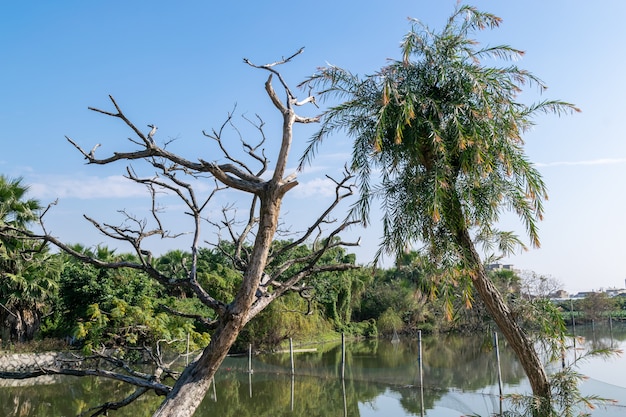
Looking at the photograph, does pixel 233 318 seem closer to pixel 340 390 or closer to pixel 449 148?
pixel 449 148

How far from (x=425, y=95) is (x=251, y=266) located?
334 centimetres

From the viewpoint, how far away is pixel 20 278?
1413 cm

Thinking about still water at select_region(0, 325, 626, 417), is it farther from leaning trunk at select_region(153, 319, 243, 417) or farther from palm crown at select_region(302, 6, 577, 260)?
leaning trunk at select_region(153, 319, 243, 417)

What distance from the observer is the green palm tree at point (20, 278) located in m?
13.5

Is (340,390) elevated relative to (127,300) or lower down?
lower down

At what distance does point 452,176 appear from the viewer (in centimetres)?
602

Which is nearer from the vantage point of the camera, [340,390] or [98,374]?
[98,374]

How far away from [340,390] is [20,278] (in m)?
8.53

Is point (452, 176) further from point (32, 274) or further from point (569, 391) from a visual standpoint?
point (32, 274)

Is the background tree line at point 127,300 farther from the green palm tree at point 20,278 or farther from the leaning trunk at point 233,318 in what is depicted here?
the leaning trunk at point 233,318

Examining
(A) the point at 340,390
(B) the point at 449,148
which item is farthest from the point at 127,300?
(B) the point at 449,148

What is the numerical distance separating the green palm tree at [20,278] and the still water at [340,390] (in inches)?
73.7

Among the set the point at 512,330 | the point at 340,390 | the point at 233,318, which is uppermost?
the point at 233,318

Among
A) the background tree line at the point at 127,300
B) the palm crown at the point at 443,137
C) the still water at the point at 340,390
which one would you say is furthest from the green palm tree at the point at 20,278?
the palm crown at the point at 443,137
